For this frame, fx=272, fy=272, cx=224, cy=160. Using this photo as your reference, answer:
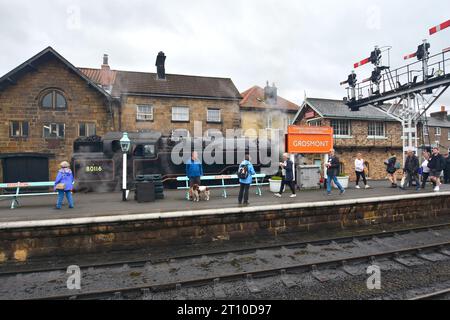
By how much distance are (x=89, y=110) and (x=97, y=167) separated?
25.0 ft

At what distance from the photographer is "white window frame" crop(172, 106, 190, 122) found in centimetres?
2016

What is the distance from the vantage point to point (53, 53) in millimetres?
16781

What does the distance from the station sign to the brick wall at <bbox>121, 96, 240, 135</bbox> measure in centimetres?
1013

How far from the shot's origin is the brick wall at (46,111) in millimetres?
16375

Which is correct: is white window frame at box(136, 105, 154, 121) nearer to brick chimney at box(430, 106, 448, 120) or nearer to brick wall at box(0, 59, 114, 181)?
brick wall at box(0, 59, 114, 181)

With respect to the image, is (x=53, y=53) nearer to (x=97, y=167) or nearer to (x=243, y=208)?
(x=97, y=167)

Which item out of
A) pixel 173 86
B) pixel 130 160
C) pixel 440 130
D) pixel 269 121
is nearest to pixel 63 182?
pixel 130 160

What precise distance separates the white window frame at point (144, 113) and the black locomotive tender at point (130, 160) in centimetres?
716

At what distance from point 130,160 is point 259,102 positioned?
16.9 m

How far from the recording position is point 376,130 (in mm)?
21500
